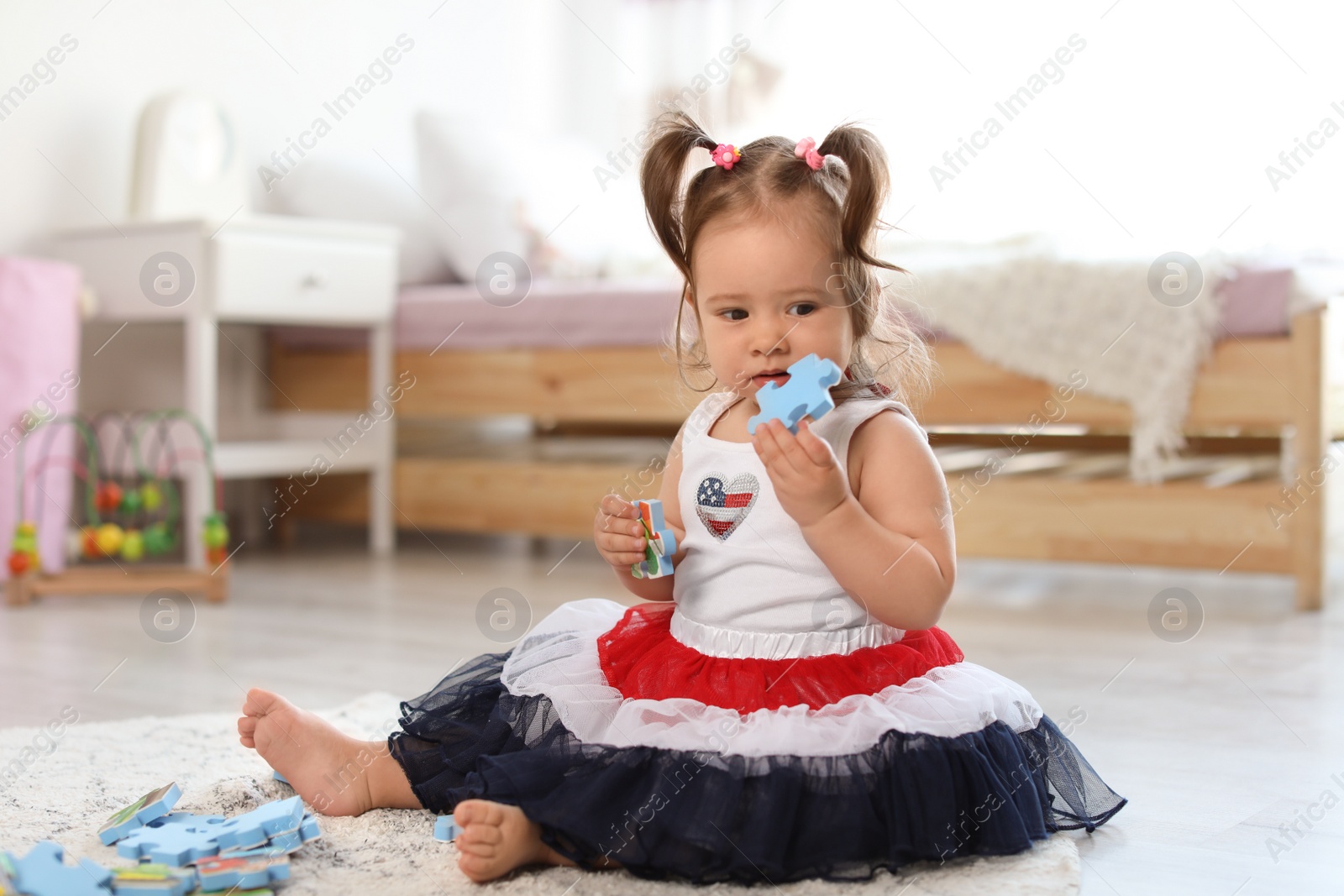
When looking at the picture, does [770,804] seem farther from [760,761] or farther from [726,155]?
[726,155]

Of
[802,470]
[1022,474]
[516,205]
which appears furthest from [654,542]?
[516,205]

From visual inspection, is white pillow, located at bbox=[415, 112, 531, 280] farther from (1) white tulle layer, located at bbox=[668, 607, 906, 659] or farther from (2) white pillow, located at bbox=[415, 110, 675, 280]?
(1) white tulle layer, located at bbox=[668, 607, 906, 659]

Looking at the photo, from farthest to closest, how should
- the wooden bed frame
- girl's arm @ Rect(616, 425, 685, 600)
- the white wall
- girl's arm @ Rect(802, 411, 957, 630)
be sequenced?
the white wall, the wooden bed frame, girl's arm @ Rect(616, 425, 685, 600), girl's arm @ Rect(802, 411, 957, 630)

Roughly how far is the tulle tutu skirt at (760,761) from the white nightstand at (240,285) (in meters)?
1.33

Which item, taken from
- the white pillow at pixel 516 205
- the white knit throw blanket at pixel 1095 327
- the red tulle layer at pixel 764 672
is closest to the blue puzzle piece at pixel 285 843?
the red tulle layer at pixel 764 672

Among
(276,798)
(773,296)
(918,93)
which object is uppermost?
(918,93)

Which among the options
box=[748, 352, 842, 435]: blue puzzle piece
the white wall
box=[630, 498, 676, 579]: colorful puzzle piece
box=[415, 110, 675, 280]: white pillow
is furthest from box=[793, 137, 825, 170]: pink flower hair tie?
box=[415, 110, 675, 280]: white pillow

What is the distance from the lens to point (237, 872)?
743 mm

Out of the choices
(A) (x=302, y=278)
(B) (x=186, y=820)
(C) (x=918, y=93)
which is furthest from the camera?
(C) (x=918, y=93)

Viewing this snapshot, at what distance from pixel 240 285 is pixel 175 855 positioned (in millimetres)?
1483

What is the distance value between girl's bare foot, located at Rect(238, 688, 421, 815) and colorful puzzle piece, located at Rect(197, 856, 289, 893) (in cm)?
13

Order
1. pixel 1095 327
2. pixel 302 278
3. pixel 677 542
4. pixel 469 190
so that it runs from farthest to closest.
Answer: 1. pixel 469 190
2. pixel 302 278
3. pixel 1095 327
4. pixel 677 542

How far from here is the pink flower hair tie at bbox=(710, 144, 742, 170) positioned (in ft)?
2.95

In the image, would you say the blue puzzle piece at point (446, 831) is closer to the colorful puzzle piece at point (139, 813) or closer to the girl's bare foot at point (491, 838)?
the girl's bare foot at point (491, 838)
